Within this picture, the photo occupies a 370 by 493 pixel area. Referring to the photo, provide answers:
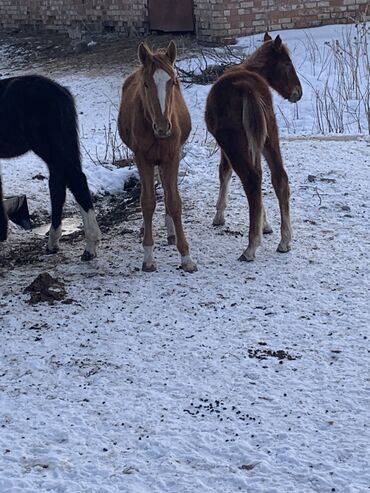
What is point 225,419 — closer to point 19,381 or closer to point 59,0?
point 19,381

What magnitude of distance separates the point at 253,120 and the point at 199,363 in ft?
7.27

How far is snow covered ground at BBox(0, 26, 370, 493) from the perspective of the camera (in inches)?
148

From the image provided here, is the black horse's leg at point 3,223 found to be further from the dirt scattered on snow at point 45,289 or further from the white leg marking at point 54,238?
the dirt scattered on snow at point 45,289

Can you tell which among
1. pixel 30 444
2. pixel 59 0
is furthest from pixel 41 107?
pixel 59 0

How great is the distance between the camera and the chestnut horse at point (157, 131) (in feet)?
19.0

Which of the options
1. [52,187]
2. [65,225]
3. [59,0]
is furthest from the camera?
[59,0]

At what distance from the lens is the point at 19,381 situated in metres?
4.69

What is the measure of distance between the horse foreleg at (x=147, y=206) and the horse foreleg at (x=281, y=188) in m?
0.97

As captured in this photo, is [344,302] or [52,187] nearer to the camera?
[344,302]

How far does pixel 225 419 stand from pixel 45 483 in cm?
99

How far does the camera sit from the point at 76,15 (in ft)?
69.1

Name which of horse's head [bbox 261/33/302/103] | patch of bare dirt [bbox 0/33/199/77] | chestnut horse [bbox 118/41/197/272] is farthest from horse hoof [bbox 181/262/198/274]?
patch of bare dirt [bbox 0/33/199/77]

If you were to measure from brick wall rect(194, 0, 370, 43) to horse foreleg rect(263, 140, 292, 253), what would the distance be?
1117 cm

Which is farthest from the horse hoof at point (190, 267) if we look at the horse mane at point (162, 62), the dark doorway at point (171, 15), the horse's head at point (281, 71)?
the dark doorway at point (171, 15)
